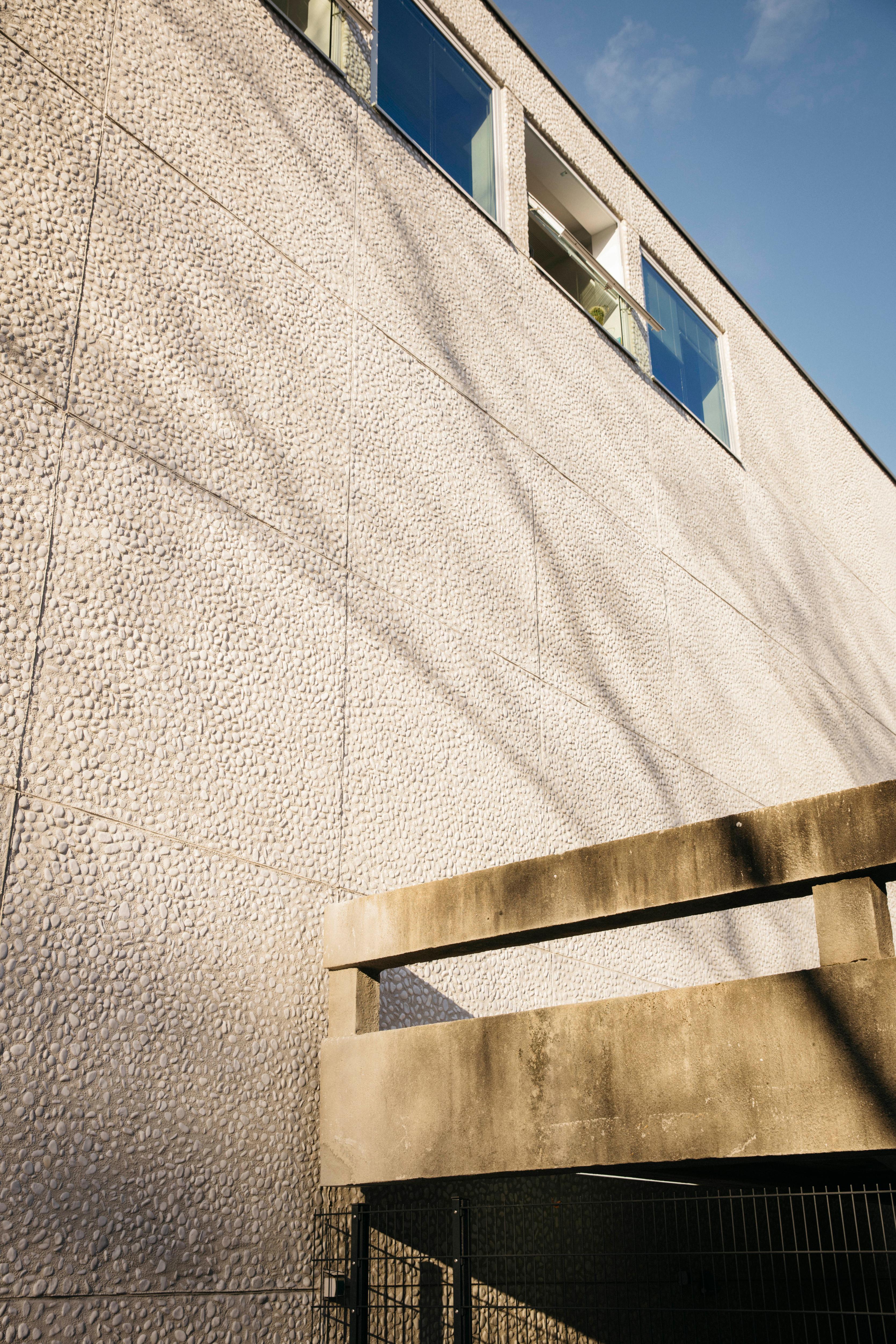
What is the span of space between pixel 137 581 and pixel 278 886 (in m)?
1.28

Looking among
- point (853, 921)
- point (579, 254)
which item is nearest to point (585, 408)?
point (579, 254)

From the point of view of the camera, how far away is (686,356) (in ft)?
31.0

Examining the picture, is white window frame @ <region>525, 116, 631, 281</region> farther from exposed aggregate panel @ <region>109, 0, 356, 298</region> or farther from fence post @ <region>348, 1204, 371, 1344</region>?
fence post @ <region>348, 1204, 371, 1344</region>

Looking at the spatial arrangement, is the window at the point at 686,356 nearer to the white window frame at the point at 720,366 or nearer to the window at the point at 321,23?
the white window frame at the point at 720,366

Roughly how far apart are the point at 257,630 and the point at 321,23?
3885 millimetres

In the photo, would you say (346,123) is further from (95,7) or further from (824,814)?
(824,814)

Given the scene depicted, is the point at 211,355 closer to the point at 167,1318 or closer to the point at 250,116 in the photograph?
the point at 250,116

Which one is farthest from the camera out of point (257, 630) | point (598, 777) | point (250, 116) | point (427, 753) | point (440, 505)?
point (598, 777)

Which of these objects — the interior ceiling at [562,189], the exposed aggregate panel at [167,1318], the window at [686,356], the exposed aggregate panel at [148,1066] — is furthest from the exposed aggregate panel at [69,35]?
the window at [686,356]

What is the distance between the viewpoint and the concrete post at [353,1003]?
3.97 metres

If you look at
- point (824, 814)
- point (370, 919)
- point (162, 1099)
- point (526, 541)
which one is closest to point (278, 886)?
point (370, 919)

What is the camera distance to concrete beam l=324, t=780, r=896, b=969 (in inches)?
114

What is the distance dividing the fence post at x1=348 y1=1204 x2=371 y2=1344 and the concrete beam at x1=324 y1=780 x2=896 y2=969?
2.90 feet

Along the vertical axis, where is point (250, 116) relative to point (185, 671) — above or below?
above
